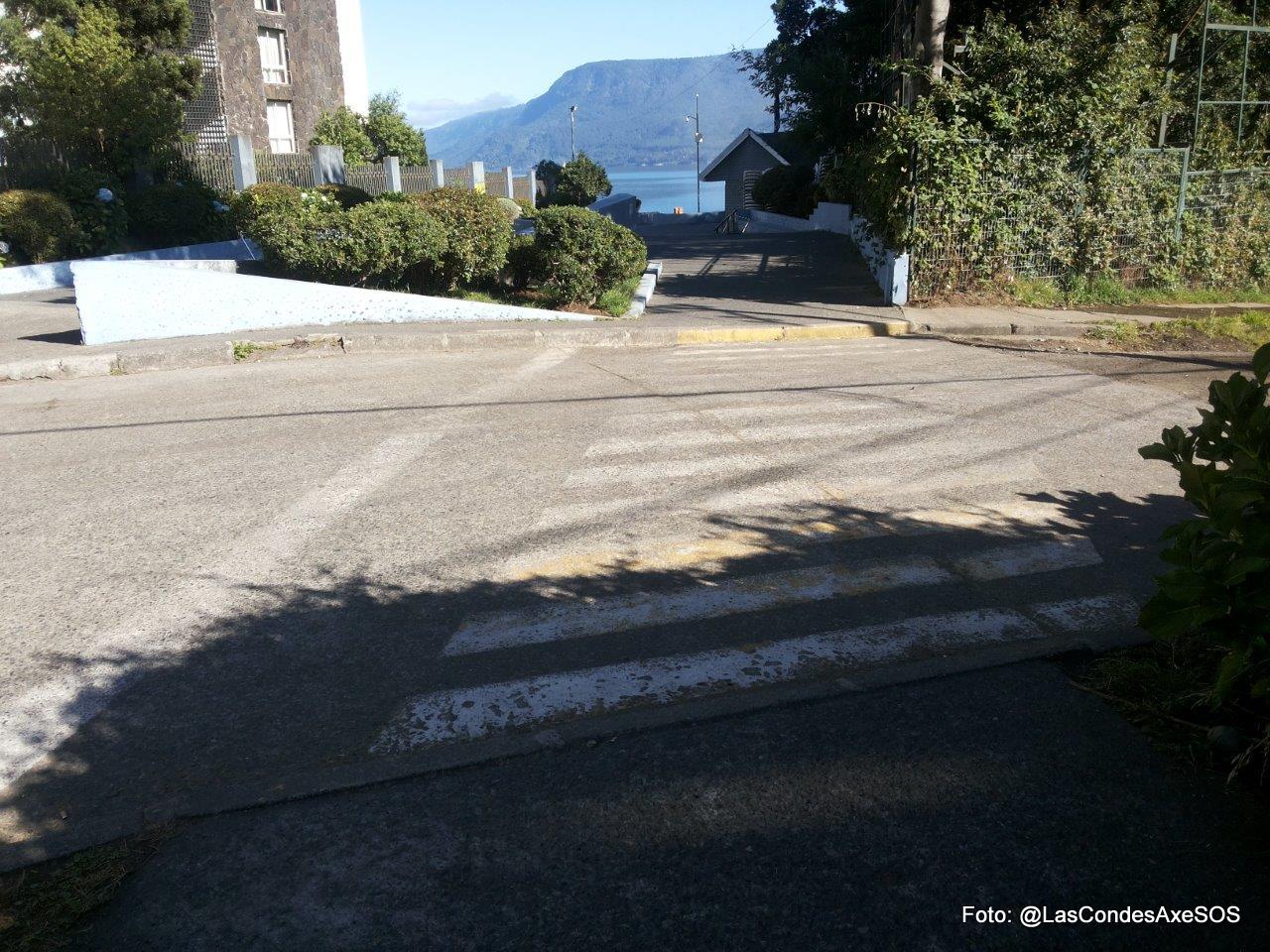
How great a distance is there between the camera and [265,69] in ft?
130

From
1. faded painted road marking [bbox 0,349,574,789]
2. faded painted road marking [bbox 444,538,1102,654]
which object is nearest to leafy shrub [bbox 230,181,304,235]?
faded painted road marking [bbox 0,349,574,789]

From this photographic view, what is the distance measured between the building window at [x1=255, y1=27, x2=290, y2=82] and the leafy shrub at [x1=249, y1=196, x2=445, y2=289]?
29665mm

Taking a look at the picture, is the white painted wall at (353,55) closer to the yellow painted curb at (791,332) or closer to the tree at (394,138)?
the tree at (394,138)

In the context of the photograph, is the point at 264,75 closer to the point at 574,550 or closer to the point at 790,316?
the point at 790,316

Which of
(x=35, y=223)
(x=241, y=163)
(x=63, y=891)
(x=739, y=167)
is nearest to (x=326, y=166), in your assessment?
(x=241, y=163)

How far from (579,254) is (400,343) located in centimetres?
373

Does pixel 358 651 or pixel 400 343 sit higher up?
pixel 400 343

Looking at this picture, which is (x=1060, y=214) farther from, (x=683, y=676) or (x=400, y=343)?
(x=683, y=676)

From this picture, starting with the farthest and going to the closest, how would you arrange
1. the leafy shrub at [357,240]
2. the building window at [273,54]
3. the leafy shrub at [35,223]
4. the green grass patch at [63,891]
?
the building window at [273,54], the leafy shrub at [35,223], the leafy shrub at [357,240], the green grass patch at [63,891]

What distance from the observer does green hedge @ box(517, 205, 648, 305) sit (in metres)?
14.9

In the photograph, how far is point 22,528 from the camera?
5.87 metres

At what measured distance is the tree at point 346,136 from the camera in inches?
1473

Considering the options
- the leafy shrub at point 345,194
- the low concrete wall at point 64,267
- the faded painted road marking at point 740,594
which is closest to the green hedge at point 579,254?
the low concrete wall at point 64,267

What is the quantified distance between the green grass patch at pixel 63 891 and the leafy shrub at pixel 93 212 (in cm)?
2110
